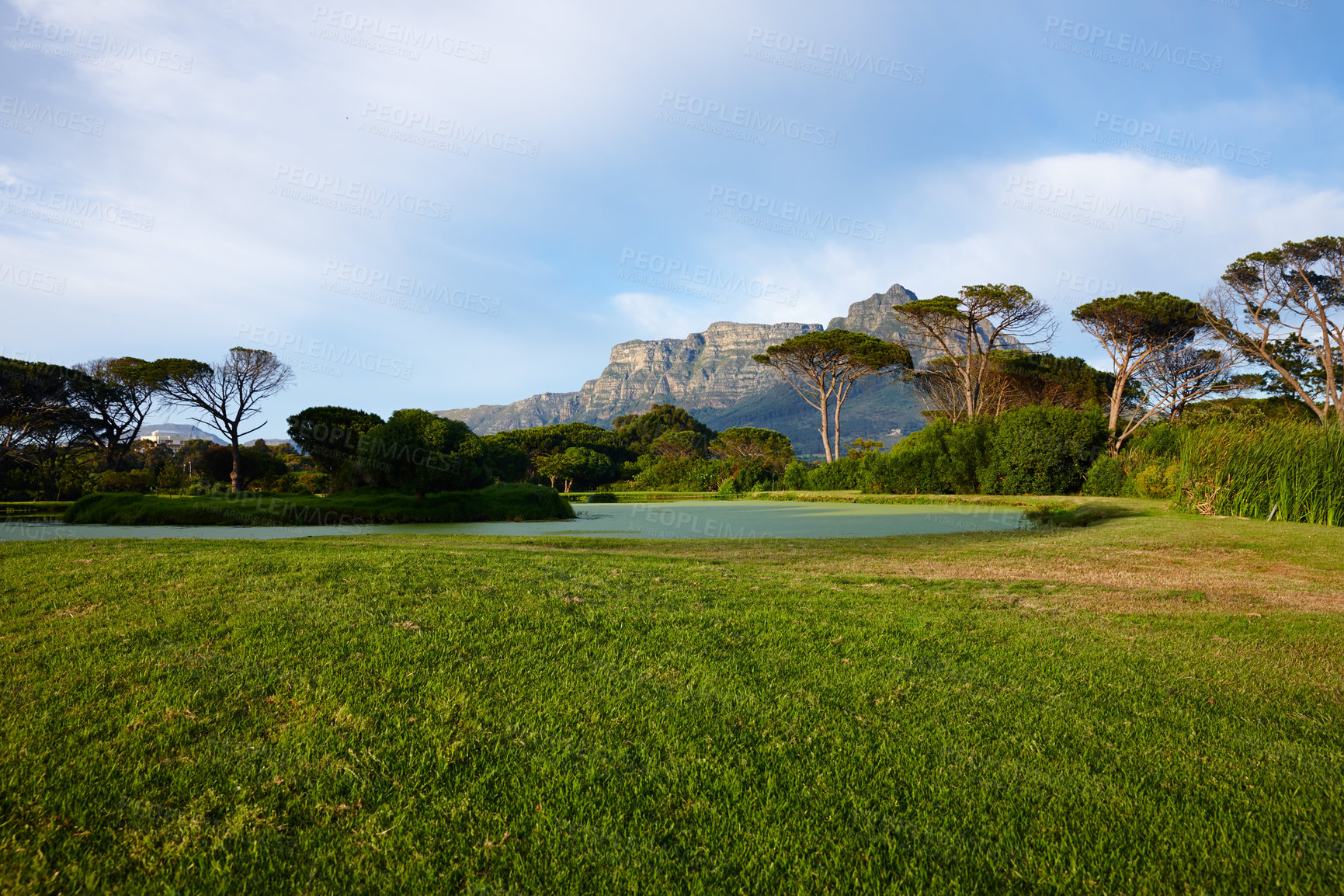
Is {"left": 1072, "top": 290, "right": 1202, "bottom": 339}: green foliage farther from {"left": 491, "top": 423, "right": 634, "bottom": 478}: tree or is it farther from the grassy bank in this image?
{"left": 491, "top": 423, "right": 634, "bottom": 478}: tree

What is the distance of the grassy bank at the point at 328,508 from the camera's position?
476 inches

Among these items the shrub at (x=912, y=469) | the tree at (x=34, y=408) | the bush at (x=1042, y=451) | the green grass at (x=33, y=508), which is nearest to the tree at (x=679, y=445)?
the shrub at (x=912, y=469)

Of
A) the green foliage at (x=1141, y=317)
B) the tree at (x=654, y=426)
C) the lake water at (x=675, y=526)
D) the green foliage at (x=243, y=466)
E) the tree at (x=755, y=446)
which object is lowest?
the lake water at (x=675, y=526)

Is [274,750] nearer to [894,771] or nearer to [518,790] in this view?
[518,790]

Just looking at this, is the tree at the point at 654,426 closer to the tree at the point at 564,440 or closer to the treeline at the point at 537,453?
the treeline at the point at 537,453

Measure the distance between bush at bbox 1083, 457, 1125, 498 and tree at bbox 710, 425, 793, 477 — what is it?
804 inches

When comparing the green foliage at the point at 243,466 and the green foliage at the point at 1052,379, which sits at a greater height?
the green foliage at the point at 1052,379

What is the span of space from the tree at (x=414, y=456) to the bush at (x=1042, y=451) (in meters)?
20.7

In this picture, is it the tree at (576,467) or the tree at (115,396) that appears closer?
the tree at (115,396)

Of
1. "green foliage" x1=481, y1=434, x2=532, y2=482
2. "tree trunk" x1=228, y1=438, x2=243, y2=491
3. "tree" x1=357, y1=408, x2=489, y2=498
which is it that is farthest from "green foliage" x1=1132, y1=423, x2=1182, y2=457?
"tree trunk" x1=228, y1=438, x2=243, y2=491

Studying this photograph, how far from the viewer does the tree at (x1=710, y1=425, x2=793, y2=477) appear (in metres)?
43.7

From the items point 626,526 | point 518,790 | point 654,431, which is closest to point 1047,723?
point 518,790

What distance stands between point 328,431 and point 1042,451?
2835cm

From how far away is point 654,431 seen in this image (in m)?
62.6
